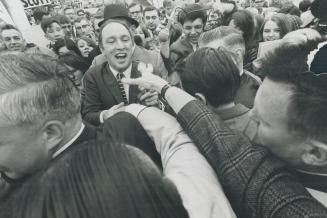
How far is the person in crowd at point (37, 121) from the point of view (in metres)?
0.96

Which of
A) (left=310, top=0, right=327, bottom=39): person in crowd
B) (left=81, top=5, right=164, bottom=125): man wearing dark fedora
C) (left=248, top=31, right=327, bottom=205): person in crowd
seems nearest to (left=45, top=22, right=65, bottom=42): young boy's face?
(left=81, top=5, right=164, bottom=125): man wearing dark fedora

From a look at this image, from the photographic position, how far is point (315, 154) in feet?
3.13

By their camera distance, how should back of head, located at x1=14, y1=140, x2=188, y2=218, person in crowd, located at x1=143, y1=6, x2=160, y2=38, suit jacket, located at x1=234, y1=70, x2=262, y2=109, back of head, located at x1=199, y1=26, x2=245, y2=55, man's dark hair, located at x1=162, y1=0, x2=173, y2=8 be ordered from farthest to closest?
1. man's dark hair, located at x1=162, y1=0, x2=173, y2=8
2. person in crowd, located at x1=143, y1=6, x2=160, y2=38
3. back of head, located at x1=199, y1=26, x2=245, y2=55
4. suit jacket, located at x1=234, y1=70, x2=262, y2=109
5. back of head, located at x1=14, y1=140, x2=188, y2=218

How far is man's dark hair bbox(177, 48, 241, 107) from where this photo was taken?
4.18 ft

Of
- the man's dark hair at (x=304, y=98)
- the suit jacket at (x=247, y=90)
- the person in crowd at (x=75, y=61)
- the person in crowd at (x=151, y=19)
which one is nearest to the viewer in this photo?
the man's dark hair at (x=304, y=98)

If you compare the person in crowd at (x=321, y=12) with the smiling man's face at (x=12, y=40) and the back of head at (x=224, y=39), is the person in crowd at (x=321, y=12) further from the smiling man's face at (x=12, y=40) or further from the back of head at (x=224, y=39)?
the smiling man's face at (x=12, y=40)

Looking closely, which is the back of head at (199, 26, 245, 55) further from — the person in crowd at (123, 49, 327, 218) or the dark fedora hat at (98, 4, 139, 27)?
the dark fedora hat at (98, 4, 139, 27)

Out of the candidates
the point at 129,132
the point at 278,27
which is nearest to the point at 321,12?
the point at 129,132

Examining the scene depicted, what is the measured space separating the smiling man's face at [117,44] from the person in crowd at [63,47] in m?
1.84

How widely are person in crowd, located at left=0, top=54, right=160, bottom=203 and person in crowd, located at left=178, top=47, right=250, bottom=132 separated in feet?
1.10

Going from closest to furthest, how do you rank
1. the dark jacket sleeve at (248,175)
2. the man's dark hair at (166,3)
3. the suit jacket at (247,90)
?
the dark jacket sleeve at (248,175) → the suit jacket at (247,90) → the man's dark hair at (166,3)

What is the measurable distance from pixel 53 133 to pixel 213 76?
647 millimetres

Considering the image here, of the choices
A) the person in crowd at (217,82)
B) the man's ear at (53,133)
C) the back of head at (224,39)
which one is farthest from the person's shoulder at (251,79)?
the man's ear at (53,133)

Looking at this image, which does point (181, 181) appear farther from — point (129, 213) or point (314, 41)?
point (314, 41)
